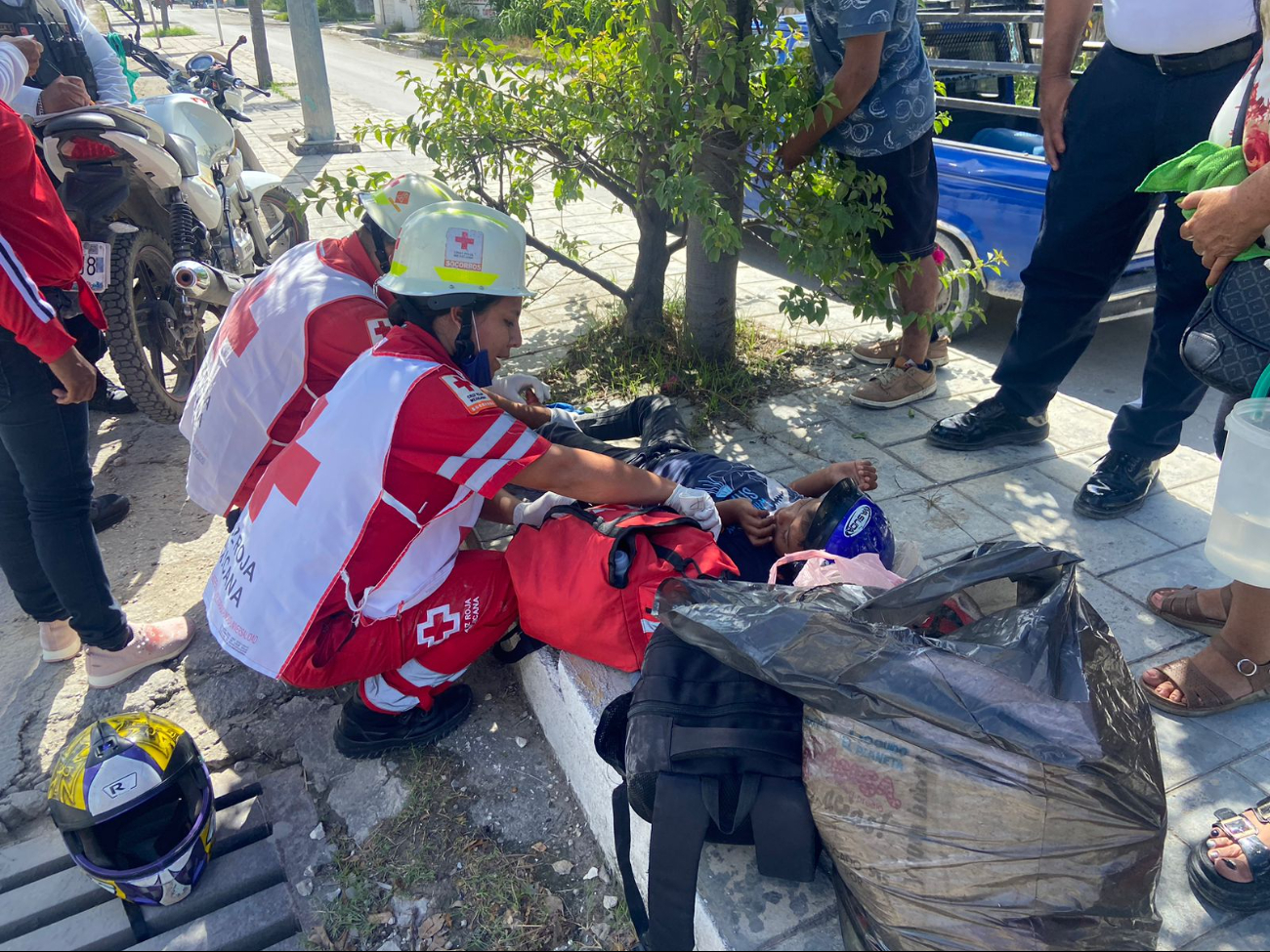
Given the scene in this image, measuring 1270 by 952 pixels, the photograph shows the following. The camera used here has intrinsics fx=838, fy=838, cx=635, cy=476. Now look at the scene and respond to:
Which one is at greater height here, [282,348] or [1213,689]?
[282,348]

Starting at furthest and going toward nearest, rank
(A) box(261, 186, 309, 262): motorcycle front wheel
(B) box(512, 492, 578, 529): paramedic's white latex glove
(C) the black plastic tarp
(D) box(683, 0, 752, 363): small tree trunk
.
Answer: (A) box(261, 186, 309, 262): motorcycle front wheel < (D) box(683, 0, 752, 363): small tree trunk < (B) box(512, 492, 578, 529): paramedic's white latex glove < (C) the black plastic tarp

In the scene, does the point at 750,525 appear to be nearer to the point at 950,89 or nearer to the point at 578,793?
the point at 578,793

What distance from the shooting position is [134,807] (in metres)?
1.89

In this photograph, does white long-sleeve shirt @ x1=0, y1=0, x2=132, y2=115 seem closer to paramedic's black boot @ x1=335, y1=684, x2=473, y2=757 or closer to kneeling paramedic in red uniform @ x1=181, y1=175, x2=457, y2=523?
kneeling paramedic in red uniform @ x1=181, y1=175, x2=457, y2=523

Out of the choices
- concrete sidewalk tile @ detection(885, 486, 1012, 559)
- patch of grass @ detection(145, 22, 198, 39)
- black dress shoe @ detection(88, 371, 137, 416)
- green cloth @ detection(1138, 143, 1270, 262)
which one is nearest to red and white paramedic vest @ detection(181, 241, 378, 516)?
black dress shoe @ detection(88, 371, 137, 416)

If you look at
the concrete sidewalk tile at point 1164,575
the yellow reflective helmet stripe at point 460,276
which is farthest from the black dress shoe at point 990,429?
the yellow reflective helmet stripe at point 460,276

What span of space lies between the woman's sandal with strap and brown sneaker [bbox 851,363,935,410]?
2402mm

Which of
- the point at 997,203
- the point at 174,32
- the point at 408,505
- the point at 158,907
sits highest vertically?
the point at 174,32

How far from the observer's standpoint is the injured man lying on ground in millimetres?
2400

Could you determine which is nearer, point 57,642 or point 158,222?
point 57,642

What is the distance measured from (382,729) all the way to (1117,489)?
2657 millimetres

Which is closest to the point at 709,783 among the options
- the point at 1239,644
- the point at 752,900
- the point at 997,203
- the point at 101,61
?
the point at 752,900

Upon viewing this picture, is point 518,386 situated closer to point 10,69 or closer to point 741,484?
point 741,484

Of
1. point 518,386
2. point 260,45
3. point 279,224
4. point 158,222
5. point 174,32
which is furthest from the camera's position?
point 174,32
